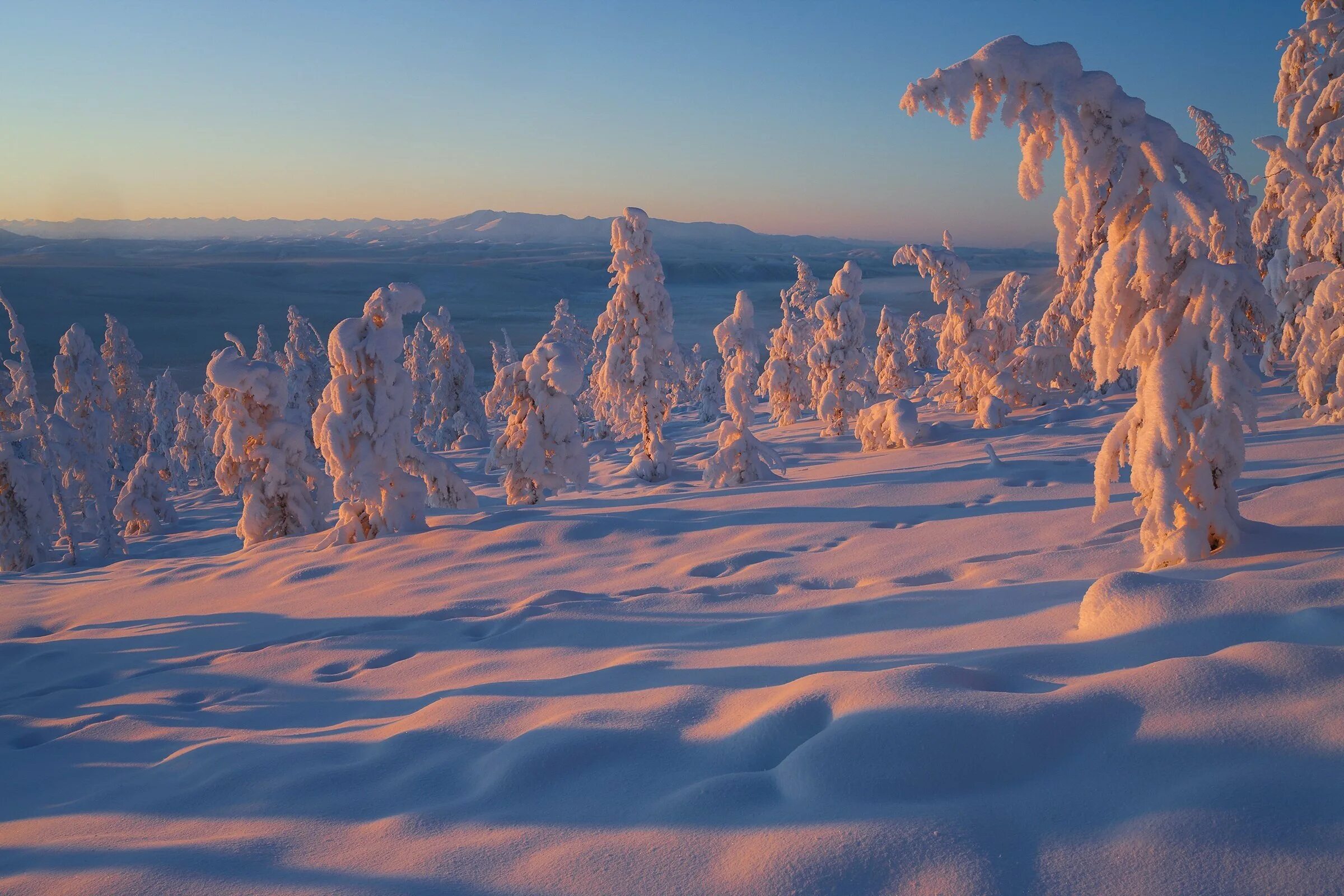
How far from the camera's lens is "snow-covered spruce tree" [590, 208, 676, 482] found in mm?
20016

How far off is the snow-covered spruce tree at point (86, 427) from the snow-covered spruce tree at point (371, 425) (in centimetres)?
1549

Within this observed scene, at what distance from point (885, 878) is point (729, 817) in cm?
65

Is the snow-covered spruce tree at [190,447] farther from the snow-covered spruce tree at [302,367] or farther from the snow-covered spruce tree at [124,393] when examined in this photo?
the snow-covered spruce tree at [302,367]

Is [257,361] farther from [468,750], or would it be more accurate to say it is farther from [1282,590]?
[1282,590]

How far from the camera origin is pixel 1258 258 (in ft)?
78.5

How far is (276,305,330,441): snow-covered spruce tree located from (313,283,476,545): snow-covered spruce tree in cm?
2251

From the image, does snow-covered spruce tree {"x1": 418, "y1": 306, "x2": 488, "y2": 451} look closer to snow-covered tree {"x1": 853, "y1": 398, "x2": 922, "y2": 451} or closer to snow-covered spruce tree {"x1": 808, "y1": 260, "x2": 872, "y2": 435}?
snow-covered spruce tree {"x1": 808, "y1": 260, "x2": 872, "y2": 435}

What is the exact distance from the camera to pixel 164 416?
37.2 meters

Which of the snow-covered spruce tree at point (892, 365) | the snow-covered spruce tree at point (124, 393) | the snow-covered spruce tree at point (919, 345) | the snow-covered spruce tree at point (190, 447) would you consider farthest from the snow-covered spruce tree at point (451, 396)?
the snow-covered spruce tree at point (919, 345)

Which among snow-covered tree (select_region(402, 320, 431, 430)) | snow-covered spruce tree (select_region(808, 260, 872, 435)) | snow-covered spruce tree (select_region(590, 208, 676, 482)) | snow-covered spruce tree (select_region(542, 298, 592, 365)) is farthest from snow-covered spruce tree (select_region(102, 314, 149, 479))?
snow-covered spruce tree (select_region(808, 260, 872, 435))

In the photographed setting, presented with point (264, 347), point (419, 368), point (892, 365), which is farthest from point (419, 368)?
point (892, 365)

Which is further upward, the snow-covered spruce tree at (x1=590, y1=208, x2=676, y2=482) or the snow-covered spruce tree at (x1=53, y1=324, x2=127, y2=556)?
the snow-covered spruce tree at (x1=590, y1=208, x2=676, y2=482)

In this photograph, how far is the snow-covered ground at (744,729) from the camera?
253 centimetres

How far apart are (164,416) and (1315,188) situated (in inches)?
1721
